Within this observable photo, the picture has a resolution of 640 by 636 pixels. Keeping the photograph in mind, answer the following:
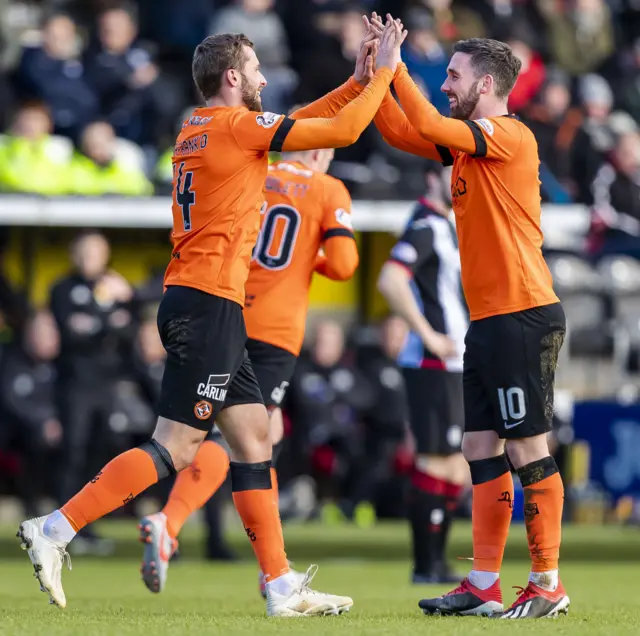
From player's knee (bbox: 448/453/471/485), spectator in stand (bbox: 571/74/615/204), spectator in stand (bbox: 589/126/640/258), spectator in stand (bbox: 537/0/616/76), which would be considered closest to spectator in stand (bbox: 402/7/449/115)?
spectator in stand (bbox: 571/74/615/204)

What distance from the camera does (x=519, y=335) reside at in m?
6.02

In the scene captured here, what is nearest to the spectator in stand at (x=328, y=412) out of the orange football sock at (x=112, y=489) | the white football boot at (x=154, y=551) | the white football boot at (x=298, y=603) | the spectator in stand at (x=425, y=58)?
the spectator in stand at (x=425, y=58)

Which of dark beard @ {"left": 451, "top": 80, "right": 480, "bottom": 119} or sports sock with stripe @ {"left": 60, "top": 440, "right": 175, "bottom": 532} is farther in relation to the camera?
dark beard @ {"left": 451, "top": 80, "right": 480, "bottom": 119}

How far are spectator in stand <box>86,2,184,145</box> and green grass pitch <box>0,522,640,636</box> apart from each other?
12.4 feet

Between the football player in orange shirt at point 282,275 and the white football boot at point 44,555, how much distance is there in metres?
1.45

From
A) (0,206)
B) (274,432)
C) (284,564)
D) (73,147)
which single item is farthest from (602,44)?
(284,564)

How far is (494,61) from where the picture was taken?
242 inches

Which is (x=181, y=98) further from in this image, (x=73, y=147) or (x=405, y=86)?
(x=405, y=86)

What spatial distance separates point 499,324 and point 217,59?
1570 millimetres

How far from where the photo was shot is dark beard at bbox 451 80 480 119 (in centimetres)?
617

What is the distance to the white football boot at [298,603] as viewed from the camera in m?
6.08

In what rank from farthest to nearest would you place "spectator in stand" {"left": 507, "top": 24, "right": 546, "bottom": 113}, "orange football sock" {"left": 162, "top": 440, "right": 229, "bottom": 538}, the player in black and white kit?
"spectator in stand" {"left": 507, "top": 24, "right": 546, "bottom": 113}, the player in black and white kit, "orange football sock" {"left": 162, "top": 440, "right": 229, "bottom": 538}

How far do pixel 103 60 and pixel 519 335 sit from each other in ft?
30.6

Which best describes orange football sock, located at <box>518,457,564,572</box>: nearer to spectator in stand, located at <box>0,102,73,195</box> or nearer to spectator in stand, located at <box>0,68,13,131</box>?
spectator in stand, located at <box>0,102,73,195</box>
